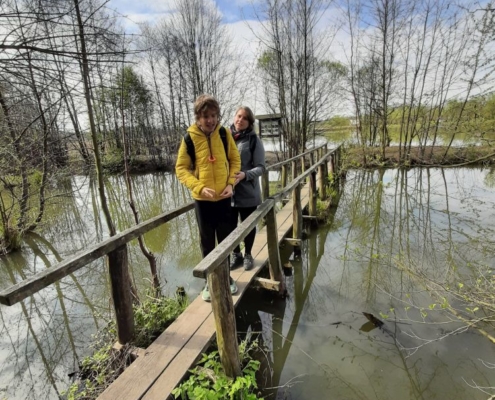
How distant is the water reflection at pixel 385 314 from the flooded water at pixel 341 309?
13mm

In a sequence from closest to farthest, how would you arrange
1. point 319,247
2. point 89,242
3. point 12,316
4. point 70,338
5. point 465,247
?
point 70,338 → point 12,316 → point 465,247 → point 319,247 → point 89,242

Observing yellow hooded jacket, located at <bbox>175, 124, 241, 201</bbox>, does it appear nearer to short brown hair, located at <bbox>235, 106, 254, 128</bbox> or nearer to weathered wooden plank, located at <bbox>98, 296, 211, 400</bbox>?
short brown hair, located at <bbox>235, 106, 254, 128</bbox>

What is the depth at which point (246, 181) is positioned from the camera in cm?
302

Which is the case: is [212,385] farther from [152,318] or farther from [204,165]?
[204,165]

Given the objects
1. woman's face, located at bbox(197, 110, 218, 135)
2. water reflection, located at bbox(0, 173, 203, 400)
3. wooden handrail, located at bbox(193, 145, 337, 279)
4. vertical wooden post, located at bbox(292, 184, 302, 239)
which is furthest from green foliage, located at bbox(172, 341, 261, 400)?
vertical wooden post, located at bbox(292, 184, 302, 239)

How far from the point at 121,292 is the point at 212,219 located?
39.3 inches

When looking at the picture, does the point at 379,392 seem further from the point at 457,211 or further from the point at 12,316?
the point at 457,211

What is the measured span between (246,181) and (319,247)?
10.9 ft

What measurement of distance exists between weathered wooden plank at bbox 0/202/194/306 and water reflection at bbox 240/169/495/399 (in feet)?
6.31

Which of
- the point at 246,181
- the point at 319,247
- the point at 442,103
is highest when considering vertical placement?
the point at 442,103

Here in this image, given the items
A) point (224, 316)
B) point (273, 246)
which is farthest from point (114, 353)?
point (273, 246)

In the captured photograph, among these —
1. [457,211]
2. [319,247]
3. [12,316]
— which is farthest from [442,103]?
[12,316]

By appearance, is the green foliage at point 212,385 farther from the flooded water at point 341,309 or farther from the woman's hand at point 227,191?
the woman's hand at point 227,191

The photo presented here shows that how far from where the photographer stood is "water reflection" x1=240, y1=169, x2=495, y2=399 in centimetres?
257
